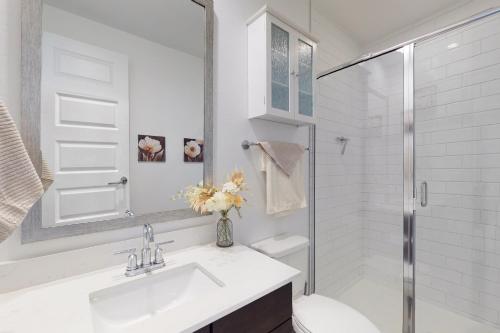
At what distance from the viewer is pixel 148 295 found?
87cm

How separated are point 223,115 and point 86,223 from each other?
0.82m

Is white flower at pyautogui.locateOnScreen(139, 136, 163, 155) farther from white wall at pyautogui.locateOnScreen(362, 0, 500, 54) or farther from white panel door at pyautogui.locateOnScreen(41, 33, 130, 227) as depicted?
white wall at pyautogui.locateOnScreen(362, 0, 500, 54)

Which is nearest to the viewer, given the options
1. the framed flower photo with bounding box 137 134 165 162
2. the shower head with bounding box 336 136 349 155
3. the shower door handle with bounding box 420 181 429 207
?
the framed flower photo with bounding box 137 134 165 162

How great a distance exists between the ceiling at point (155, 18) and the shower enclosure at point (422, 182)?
1208 millimetres

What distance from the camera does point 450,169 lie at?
1781 millimetres

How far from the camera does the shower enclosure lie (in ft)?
5.44

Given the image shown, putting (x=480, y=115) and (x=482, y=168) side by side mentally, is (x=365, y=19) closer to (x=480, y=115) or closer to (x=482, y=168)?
(x=480, y=115)

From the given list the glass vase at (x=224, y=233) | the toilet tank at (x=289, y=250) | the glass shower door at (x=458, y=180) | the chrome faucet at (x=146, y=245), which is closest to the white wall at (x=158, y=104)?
the chrome faucet at (x=146, y=245)

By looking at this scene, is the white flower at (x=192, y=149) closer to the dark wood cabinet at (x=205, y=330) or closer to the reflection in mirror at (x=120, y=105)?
the reflection in mirror at (x=120, y=105)

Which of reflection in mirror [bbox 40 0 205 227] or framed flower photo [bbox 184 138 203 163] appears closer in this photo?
reflection in mirror [bbox 40 0 205 227]

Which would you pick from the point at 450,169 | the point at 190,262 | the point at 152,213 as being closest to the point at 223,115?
the point at 152,213

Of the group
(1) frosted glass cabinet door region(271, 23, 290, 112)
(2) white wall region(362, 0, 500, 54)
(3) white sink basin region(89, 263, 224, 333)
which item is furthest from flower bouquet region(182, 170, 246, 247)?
(2) white wall region(362, 0, 500, 54)

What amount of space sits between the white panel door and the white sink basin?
30 cm

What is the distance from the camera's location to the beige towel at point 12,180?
2.08ft
